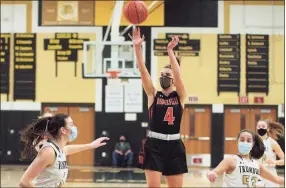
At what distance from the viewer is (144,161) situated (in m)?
5.07

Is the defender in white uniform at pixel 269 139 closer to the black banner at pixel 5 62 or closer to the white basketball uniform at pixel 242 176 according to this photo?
the white basketball uniform at pixel 242 176

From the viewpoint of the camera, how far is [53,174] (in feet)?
12.9

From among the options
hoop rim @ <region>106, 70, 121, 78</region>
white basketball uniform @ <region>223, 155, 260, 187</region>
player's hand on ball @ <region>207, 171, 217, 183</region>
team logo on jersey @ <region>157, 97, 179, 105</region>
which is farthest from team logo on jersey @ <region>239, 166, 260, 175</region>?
hoop rim @ <region>106, 70, 121, 78</region>

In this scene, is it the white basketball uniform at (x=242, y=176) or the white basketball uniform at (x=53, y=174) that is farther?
the white basketball uniform at (x=242, y=176)

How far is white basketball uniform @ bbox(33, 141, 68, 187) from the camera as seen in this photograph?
3898mm

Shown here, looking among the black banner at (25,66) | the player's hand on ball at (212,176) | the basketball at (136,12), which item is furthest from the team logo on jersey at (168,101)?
the black banner at (25,66)

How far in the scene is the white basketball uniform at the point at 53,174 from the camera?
3898 millimetres

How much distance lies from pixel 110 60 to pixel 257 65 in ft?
17.7

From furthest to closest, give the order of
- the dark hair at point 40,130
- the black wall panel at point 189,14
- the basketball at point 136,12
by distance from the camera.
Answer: the black wall panel at point 189,14, the basketball at point 136,12, the dark hair at point 40,130

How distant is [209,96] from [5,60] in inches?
275

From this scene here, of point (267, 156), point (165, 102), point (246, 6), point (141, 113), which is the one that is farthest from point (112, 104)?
point (165, 102)

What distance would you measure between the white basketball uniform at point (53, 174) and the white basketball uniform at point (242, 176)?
161 cm

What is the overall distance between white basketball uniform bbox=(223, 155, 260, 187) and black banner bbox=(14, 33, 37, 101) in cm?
1302

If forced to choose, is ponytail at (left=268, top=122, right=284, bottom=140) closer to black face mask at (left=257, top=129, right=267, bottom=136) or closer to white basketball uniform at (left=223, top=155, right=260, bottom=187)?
black face mask at (left=257, top=129, right=267, bottom=136)
